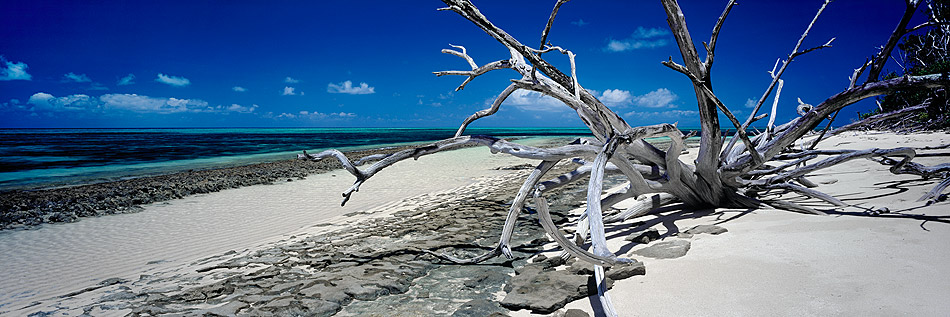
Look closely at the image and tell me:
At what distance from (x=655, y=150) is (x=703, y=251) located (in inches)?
52.3

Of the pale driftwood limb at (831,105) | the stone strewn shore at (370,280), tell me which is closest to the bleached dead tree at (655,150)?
the pale driftwood limb at (831,105)

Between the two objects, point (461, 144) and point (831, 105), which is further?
point (461, 144)

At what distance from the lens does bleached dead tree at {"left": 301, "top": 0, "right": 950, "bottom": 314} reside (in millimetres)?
3160

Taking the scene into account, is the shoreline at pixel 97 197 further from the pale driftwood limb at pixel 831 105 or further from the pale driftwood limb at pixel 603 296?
the pale driftwood limb at pixel 831 105

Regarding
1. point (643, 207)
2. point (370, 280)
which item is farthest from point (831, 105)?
point (370, 280)

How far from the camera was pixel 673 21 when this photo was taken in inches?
128

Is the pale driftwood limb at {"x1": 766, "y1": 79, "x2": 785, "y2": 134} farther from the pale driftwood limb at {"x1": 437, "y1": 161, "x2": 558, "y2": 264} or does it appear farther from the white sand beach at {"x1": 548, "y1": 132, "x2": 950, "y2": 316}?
the pale driftwood limb at {"x1": 437, "y1": 161, "x2": 558, "y2": 264}

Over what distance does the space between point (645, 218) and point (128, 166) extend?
19.7m

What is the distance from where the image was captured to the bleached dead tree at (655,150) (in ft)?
10.4

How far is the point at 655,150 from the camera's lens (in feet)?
13.5

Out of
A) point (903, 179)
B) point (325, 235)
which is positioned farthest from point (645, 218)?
point (325, 235)

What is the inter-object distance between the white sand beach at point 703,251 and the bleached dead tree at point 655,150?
306mm

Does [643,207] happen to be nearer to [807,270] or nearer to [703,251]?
[703,251]

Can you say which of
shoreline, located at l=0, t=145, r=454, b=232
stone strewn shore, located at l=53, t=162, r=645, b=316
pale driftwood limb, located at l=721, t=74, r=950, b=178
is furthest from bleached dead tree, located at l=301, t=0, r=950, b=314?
shoreline, located at l=0, t=145, r=454, b=232
